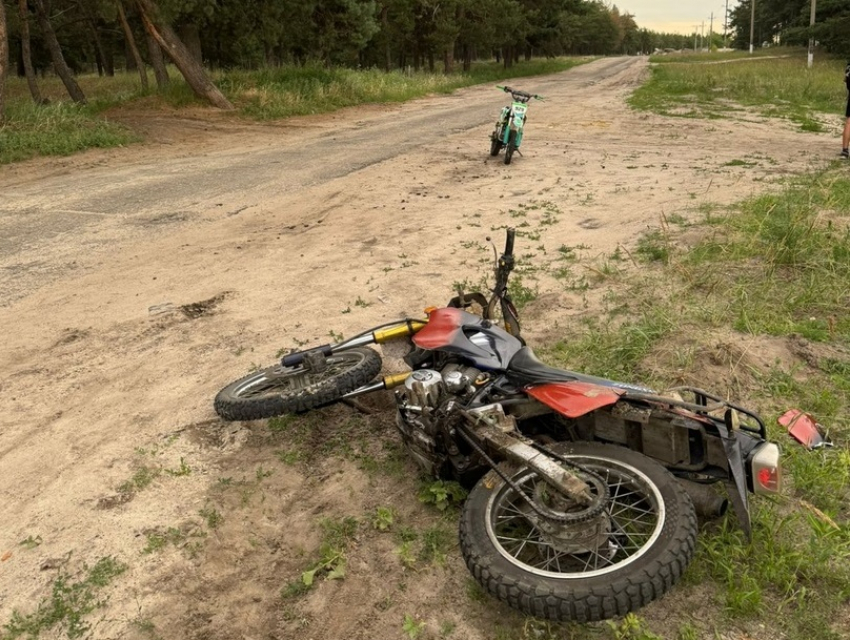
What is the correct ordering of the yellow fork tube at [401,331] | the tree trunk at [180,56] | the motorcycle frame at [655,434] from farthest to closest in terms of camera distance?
the tree trunk at [180,56] → the yellow fork tube at [401,331] → the motorcycle frame at [655,434]

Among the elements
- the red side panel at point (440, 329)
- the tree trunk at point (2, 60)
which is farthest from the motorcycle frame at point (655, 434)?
the tree trunk at point (2, 60)

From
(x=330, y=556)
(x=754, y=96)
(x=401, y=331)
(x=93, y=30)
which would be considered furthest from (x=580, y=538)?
(x=93, y=30)

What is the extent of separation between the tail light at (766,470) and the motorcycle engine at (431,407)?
1.17 m

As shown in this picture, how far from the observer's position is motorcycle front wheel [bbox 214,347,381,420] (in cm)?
351

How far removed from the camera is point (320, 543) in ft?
9.35

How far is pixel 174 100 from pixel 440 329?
17243 millimetres

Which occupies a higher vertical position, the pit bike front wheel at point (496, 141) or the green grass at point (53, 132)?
the green grass at point (53, 132)

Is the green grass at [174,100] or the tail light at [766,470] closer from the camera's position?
the tail light at [766,470]

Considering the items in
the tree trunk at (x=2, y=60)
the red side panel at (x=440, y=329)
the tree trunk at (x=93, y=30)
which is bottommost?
the red side panel at (x=440, y=329)

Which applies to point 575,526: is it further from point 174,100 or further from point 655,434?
point 174,100

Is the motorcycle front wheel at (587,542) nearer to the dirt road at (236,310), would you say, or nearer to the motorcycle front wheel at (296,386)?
the dirt road at (236,310)

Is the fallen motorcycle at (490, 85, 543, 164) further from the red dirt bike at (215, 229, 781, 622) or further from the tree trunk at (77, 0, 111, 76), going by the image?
the tree trunk at (77, 0, 111, 76)

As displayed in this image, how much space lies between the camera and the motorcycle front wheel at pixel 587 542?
84.4 inches

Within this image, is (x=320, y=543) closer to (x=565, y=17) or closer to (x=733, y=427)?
(x=733, y=427)
